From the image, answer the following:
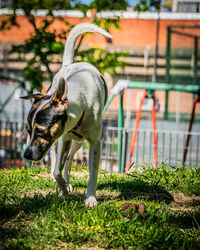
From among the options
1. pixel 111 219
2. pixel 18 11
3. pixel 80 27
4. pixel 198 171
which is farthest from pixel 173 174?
pixel 18 11

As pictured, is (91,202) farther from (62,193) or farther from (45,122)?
(45,122)

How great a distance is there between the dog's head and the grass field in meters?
0.55

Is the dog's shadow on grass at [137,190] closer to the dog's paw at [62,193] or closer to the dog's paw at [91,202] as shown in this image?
the dog's paw at [91,202]

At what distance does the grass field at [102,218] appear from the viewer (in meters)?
2.67

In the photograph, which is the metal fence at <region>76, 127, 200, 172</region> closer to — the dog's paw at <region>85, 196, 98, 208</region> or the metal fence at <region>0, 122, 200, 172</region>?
the metal fence at <region>0, 122, 200, 172</region>

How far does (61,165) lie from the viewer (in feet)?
12.0

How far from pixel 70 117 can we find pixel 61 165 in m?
0.74

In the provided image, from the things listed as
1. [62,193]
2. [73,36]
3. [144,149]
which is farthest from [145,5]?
[62,193]

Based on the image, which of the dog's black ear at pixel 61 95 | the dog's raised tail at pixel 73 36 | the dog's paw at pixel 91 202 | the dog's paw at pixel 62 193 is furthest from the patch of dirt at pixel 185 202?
the dog's raised tail at pixel 73 36

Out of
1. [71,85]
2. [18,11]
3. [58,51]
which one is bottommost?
[71,85]

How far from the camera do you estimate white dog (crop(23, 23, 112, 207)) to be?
3006mm

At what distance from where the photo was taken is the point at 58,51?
9.05 m

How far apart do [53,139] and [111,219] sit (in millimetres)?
879

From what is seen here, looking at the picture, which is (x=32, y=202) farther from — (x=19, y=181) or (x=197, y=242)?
(x=197, y=242)
